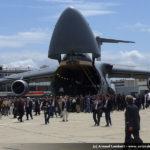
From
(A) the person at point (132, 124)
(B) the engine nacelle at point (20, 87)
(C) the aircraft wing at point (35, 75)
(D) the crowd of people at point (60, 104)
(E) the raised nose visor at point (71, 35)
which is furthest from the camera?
(C) the aircraft wing at point (35, 75)

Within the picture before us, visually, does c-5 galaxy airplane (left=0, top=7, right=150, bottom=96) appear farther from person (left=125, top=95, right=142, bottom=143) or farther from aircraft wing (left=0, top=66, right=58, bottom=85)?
person (left=125, top=95, right=142, bottom=143)

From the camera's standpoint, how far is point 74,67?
76.8ft

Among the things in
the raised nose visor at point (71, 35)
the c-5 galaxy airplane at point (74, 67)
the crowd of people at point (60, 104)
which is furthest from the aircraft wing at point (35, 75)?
the raised nose visor at point (71, 35)

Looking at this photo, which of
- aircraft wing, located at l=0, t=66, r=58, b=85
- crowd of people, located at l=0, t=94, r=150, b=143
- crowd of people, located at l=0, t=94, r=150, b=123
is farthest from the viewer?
aircraft wing, located at l=0, t=66, r=58, b=85

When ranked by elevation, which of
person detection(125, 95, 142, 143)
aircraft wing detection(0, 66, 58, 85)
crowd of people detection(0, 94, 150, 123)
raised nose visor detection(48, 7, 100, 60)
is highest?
raised nose visor detection(48, 7, 100, 60)

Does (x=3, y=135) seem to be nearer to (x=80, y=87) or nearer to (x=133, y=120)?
(x=133, y=120)

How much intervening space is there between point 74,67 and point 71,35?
13.1ft

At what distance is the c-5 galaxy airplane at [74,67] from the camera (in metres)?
19.9

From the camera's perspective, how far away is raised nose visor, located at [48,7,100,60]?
19.9 m

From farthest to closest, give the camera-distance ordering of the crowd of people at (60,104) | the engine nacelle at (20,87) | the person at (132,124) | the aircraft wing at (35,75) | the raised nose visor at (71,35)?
the aircraft wing at (35,75) → the engine nacelle at (20,87) → the raised nose visor at (71,35) → the crowd of people at (60,104) → the person at (132,124)

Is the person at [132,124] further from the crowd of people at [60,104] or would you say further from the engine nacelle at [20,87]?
the engine nacelle at [20,87]

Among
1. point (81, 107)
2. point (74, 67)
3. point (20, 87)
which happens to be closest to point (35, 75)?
point (20, 87)

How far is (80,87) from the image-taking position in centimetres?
2597

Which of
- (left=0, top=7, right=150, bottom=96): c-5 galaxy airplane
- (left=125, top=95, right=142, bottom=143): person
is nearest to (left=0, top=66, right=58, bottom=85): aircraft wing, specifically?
(left=0, top=7, right=150, bottom=96): c-5 galaxy airplane
